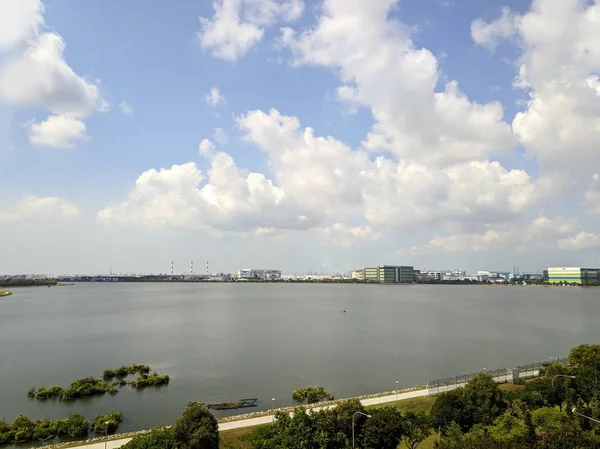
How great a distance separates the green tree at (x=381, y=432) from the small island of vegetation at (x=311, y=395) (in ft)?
31.7

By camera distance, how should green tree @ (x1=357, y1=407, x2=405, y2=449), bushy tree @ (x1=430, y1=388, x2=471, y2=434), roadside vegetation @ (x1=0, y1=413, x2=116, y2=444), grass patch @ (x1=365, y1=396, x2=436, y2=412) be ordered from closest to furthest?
green tree @ (x1=357, y1=407, x2=405, y2=449)
bushy tree @ (x1=430, y1=388, x2=471, y2=434)
roadside vegetation @ (x1=0, y1=413, x2=116, y2=444)
grass patch @ (x1=365, y1=396, x2=436, y2=412)

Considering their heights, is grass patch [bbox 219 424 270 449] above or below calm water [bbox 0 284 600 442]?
above

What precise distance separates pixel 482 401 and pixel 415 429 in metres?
3.41

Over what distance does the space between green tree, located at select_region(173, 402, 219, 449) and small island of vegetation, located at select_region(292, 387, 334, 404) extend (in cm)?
1076

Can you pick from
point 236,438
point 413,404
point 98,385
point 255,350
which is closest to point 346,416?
point 236,438

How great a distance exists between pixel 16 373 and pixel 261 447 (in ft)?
88.6

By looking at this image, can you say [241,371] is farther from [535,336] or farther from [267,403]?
[535,336]

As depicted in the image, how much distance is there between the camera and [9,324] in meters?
55.9

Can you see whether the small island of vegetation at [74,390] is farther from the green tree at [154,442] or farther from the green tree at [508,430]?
the green tree at [508,430]

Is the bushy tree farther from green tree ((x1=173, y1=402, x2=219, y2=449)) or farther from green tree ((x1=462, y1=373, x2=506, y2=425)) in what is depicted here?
green tree ((x1=173, y1=402, x2=219, y2=449))

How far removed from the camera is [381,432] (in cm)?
1409

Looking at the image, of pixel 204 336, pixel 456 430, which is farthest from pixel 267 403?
pixel 204 336

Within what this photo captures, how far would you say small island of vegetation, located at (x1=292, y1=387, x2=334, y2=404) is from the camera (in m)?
23.8

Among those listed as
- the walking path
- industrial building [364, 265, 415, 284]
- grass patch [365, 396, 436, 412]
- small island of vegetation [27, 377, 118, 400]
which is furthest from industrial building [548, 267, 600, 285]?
small island of vegetation [27, 377, 118, 400]
